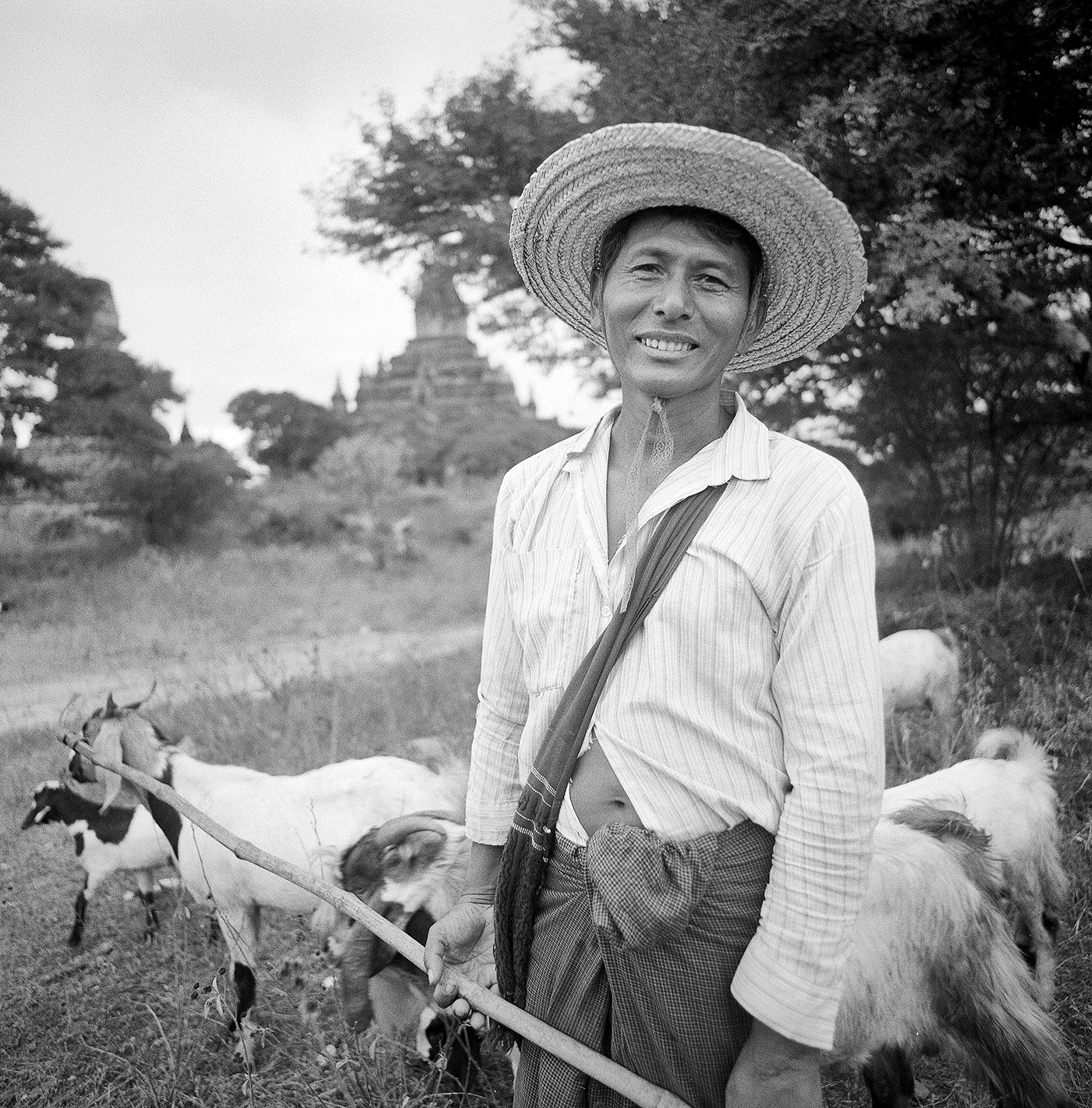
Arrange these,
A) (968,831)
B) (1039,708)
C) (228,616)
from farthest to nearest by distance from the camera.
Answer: (228,616) < (1039,708) < (968,831)

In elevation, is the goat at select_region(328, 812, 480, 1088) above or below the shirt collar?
below

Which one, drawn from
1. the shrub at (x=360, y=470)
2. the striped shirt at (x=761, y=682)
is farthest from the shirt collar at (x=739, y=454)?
the shrub at (x=360, y=470)

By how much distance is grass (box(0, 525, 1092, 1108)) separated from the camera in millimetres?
2600

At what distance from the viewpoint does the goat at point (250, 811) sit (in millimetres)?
3025

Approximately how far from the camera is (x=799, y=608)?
1.26 m

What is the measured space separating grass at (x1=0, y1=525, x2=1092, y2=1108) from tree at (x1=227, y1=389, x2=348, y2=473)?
31.8m

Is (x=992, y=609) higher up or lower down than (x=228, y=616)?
higher up

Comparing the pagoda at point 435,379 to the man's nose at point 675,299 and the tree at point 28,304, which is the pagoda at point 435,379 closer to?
the tree at point 28,304

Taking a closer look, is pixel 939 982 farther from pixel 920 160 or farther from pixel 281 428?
pixel 281 428

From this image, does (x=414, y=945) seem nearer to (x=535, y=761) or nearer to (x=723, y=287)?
(x=535, y=761)

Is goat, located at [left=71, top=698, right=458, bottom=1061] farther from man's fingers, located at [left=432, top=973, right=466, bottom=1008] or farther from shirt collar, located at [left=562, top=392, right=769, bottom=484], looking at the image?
shirt collar, located at [left=562, top=392, right=769, bottom=484]

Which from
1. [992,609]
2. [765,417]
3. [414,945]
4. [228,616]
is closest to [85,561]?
[228,616]

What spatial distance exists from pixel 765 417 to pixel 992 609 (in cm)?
346

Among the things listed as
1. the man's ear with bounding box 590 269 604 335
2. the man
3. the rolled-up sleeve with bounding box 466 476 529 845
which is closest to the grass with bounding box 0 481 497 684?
the rolled-up sleeve with bounding box 466 476 529 845
